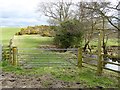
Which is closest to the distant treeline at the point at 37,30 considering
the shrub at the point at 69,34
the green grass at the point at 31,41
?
the green grass at the point at 31,41

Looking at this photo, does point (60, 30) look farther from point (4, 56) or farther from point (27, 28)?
point (27, 28)

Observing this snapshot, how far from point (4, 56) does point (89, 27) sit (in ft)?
23.0

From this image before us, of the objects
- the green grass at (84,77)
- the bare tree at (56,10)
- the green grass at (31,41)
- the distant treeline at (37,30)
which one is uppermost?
the bare tree at (56,10)

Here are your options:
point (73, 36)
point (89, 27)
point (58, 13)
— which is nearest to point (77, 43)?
point (73, 36)

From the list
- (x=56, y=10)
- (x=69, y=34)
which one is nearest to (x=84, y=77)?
(x=69, y=34)

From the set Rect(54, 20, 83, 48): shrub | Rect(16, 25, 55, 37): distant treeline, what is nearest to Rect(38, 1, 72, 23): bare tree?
Rect(16, 25, 55, 37): distant treeline

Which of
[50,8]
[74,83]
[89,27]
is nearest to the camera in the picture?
[74,83]

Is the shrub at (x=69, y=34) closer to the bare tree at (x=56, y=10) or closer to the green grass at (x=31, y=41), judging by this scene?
the bare tree at (x=56, y=10)

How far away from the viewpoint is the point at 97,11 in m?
11.2

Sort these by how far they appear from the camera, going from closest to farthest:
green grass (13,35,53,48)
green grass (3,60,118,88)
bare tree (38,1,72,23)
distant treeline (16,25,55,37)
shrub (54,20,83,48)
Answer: green grass (3,60,118,88), shrub (54,20,83,48), bare tree (38,1,72,23), green grass (13,35,53,48), distant treeline (16,25,55,37)

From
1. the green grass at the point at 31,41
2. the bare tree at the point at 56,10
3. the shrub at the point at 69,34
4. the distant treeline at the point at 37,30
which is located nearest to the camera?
the shrub at the point at 69,34

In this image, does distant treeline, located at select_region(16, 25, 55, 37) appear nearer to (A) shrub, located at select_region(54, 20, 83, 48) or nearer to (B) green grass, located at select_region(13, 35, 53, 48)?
(B) green grass, located at select_region(13, 35, 53, 48)

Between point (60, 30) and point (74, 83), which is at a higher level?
point (60, 30)

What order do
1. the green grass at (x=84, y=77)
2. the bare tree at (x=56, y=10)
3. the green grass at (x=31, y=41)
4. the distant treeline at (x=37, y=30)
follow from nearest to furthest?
the green grass at (x=84, y=77)
the bare tree at (x=56, y=10)
the green grass at (x=31, y=41)
the distant treeline at (x=37, y=30)
